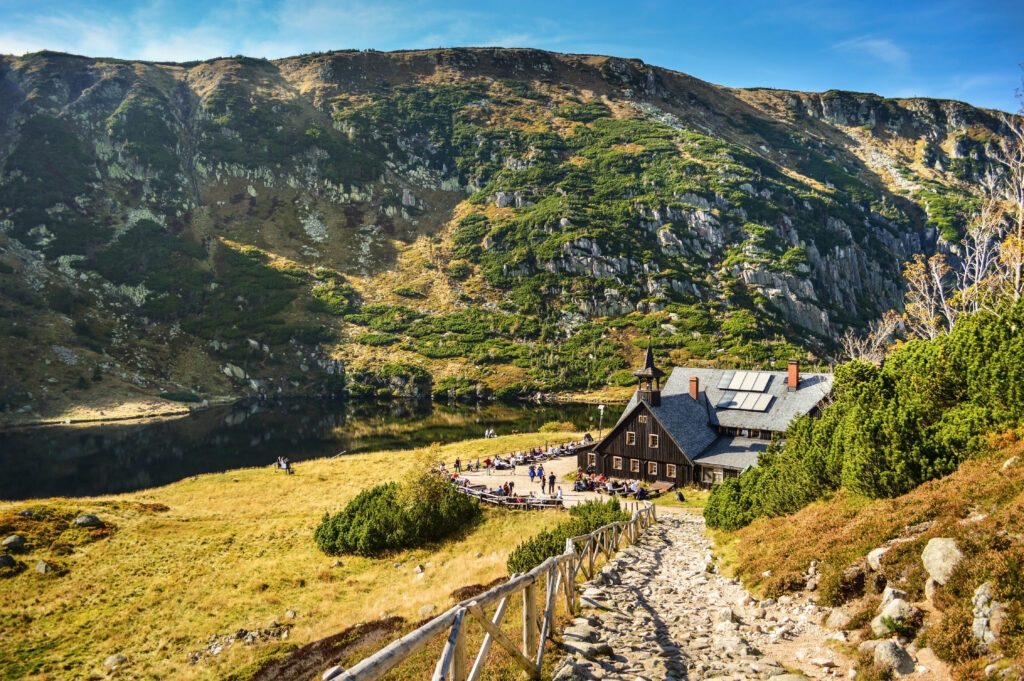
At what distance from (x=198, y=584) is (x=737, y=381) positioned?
4739 cm

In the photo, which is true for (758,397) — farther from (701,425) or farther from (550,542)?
(550,542)

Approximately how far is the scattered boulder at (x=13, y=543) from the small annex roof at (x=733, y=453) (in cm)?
4894

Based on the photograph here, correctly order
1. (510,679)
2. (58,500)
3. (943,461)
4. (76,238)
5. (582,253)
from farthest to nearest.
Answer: (582,253) < (76,238) < (58,500) < (943,461) < (510,679)

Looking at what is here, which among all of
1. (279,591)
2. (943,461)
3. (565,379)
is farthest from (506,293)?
(943,461)

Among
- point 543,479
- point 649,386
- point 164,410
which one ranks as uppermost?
point 649,386

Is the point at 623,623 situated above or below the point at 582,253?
below

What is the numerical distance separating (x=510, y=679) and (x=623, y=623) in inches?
164

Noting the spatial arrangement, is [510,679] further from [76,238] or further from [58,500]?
[76,238]

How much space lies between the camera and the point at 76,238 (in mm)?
157875

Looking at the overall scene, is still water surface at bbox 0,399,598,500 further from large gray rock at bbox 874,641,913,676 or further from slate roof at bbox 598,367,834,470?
large gray rock at bbox 874,641,913,676

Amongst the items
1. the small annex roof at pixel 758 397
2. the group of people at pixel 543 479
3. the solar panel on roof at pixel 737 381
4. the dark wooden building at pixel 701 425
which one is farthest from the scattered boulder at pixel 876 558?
the solar panel on roof at pixel 737 381

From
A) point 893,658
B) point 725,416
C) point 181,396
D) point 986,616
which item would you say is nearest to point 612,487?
point 725,416

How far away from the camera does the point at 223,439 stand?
8762cm

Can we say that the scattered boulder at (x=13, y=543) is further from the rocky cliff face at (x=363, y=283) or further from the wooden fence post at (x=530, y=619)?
the rocky cliff face at (x=363, y=283)
